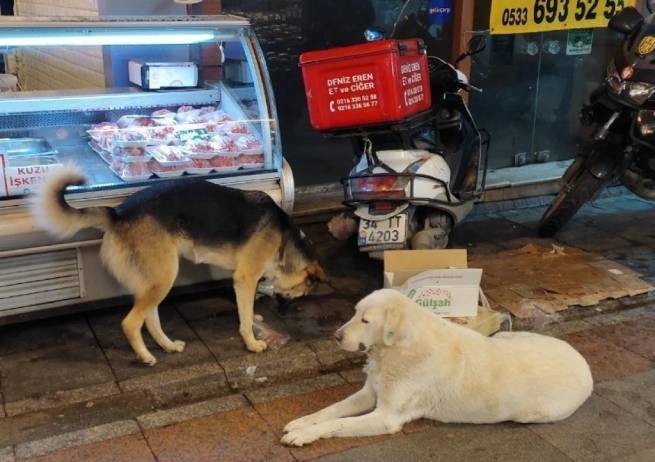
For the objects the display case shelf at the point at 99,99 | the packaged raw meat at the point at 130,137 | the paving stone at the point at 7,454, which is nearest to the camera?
the paving stone at the point at 7,454

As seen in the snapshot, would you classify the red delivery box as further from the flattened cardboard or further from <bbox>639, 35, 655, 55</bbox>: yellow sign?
<bbox>639, 35, 655, 55</bbox>: yellow sign

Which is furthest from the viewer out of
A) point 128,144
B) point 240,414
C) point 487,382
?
point 128,144

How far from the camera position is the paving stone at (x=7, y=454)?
3.41m

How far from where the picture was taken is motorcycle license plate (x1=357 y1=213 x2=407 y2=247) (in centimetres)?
503

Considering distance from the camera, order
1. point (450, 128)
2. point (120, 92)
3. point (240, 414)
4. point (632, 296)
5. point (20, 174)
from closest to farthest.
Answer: point (240, 414) < point (20, 174) < point (120, 92) < point (632, 296) < point (450, 128)

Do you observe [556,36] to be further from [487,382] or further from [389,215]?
[487,382]

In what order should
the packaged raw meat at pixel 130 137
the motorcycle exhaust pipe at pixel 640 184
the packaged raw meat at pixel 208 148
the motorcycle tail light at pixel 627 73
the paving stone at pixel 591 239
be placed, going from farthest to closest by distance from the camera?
the paving stone at pixel 591 239
the motorcycle exhaust pipe at pixel 640 184
the motorcycle tail light at pixel 627 73
the packaged raw meat at pixel 208 148
the packaged raw meat at pixel 130 137

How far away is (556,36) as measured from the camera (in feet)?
26.9

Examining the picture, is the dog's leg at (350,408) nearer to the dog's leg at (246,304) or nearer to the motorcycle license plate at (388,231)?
the dog's leg at (246,304)

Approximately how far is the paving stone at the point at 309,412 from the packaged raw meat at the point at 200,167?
65.0 inches

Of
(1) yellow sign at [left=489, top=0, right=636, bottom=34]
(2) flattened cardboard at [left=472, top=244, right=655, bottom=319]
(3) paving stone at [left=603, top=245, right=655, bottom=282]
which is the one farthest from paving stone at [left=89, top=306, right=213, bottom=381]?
(1) yellow sign at [left=489, top=0, right=636, bottom=34]

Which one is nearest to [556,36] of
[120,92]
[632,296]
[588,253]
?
[588,253]

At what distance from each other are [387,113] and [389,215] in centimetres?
74

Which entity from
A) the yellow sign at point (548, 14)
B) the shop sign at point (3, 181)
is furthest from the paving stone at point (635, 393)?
the yellow sign at point (548, 14)
